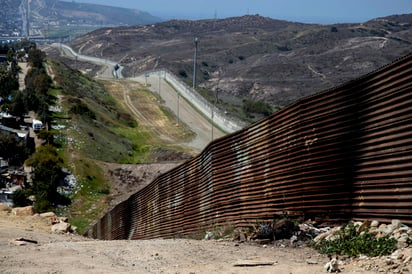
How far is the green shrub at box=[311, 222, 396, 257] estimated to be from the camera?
31.2 ft

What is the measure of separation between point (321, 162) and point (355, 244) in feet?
8.78

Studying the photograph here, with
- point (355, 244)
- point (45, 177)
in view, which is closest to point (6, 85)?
point (45, 177)

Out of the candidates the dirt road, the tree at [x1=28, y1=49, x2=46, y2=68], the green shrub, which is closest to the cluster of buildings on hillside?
the dirt road

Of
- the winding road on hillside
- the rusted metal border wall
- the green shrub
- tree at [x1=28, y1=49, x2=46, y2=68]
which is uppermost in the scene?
Result: tree at [x1=28, y1=49, x2=46, y2=68]

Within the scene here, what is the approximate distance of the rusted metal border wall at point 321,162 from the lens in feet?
34.6

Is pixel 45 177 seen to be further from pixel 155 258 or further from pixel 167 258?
pixel 167 258

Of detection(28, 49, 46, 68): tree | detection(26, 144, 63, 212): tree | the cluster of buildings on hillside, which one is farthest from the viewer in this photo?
detection(28, 49, 46, 68): tree

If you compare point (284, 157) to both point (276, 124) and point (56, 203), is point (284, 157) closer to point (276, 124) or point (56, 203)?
point (276, 124)

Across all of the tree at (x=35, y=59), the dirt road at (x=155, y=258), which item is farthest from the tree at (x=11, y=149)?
the tree at (x=35, y=59)

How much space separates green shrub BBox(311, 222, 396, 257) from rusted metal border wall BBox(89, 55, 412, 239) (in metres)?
0.55

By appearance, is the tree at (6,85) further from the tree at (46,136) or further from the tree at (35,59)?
the tree at (35,59)

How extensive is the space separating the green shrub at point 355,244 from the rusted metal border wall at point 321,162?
1.81 feet

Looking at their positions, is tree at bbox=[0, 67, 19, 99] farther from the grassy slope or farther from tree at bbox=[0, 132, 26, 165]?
tree at bbox=[0, 132, 26, 165]

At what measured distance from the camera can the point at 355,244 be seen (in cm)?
996
